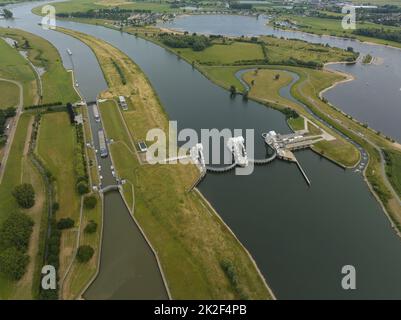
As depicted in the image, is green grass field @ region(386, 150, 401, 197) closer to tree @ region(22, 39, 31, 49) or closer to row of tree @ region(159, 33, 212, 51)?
row of tree @ region(159, 33, 212, 51)

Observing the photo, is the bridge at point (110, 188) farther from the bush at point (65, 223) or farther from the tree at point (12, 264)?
the tree at point (12, 264)

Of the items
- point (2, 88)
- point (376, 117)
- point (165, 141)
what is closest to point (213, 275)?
point (165, 141)

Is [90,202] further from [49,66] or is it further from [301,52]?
[301,52]

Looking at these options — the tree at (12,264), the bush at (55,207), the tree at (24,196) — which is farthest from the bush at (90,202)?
the tree at (12,264)

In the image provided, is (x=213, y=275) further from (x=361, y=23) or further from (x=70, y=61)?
(x=361, y=23)

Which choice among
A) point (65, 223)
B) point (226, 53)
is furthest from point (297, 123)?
point (226, 53)

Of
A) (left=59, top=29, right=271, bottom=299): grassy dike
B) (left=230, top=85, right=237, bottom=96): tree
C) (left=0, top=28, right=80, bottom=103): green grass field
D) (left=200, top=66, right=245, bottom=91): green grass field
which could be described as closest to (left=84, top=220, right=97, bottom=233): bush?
(left=59, top=29, right=271, bottom=299): grassy dike
